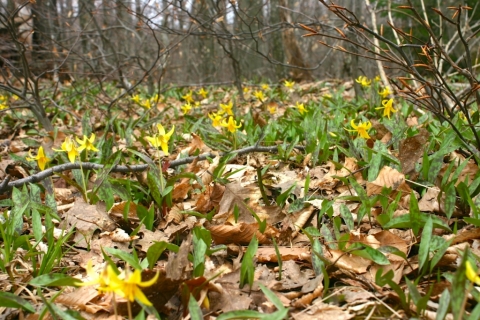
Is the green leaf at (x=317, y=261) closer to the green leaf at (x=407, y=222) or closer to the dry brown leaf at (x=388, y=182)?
the green leaf at (x=407, y=222)

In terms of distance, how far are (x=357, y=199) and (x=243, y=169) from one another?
2.76 ft

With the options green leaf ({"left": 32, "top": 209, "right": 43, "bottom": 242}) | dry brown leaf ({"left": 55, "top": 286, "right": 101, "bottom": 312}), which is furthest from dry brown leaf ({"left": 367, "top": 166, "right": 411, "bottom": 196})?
green leaf ({"left": 32, "top": 209, "right": 43, "bottom": 242})

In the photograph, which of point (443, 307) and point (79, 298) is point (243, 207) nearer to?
point (79, 298)

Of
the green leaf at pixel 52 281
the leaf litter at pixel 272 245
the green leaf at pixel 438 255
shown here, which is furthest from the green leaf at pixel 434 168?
the green leaf at pixel 52 281

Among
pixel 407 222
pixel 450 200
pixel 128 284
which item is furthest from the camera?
pixel 450 200

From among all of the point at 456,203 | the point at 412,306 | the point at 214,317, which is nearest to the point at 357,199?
the point at 456,203

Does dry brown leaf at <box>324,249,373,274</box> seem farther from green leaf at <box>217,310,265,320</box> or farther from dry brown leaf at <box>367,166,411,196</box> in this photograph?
dry brown leaf at <box>367,166,411,196</box>

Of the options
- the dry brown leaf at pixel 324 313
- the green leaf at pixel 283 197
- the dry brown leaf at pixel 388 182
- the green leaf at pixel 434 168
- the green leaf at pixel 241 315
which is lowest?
the dry brown leaf at pixel 324 313

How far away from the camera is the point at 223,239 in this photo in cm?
181

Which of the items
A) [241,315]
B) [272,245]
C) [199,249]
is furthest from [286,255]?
[241,315]

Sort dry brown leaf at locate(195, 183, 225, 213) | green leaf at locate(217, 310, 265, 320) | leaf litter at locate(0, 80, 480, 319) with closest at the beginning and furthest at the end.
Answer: green leaf at locate(217, 310, 265, 320) < leaf litter at locate(0, 80, 480, 319) < dry brown leaf at locate(195, 183, 225, 213)

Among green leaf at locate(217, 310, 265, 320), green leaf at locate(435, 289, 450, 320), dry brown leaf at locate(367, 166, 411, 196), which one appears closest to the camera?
green leaf at locate(435, 289, 450, 320)

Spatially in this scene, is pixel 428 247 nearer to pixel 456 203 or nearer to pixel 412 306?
pixel 412 306

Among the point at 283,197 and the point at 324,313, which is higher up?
the point at 283,197
